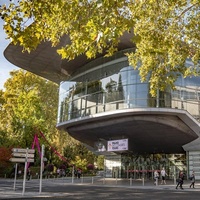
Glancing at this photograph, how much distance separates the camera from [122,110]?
2847 centimetres

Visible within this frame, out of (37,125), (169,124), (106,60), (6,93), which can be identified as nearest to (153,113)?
(169,124)

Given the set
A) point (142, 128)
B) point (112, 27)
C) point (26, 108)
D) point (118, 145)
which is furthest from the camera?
point (26, 108)

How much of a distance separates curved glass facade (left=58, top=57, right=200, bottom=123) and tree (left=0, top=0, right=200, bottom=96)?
1334 centimetres

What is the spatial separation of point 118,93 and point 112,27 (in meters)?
23.4

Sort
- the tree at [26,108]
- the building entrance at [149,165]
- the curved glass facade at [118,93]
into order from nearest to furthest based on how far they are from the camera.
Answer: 1. the curved glass facade at [118,93]
2. the building entrance at [149,165]
3. the tree at [26,108]

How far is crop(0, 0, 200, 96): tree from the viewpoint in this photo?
7.25 m

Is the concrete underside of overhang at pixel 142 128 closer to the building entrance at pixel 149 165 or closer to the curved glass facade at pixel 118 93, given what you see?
the curved glass facade at pixel 118 93

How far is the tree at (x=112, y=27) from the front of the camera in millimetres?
7254

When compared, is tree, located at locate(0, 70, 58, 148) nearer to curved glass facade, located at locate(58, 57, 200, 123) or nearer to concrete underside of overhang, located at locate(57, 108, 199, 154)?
concrete underside of overhang, located at locate(57, 108, 199, 154)

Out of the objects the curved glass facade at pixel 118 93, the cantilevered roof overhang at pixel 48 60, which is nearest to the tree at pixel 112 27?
the curved glass facade at pixel 118 93

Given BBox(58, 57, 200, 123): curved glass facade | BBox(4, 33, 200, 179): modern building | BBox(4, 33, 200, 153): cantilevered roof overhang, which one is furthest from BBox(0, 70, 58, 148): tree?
BBox(58, 57, 200, 123): curved glass facade

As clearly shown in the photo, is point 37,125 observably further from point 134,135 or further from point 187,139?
point 187,139

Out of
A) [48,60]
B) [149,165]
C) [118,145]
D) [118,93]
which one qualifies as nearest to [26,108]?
[48,60]

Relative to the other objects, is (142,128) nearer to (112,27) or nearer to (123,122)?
(123,122)
